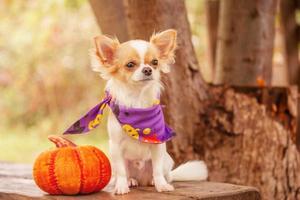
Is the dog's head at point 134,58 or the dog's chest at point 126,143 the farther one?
the dog's chest at point 126,143

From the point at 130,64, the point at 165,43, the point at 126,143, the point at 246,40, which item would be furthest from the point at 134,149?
the point at 246,40

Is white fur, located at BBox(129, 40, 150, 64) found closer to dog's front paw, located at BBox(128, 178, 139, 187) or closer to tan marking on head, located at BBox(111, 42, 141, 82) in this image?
tan marking on head, located at BBox(111, 42, 141, 82)

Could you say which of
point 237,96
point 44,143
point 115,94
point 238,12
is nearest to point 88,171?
point 115,94

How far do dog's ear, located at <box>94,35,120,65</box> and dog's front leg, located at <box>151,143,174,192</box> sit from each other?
1.50 feet

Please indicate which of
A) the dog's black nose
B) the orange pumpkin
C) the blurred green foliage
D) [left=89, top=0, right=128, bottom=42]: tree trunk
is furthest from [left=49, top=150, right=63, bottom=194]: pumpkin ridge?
the blurred green foliage

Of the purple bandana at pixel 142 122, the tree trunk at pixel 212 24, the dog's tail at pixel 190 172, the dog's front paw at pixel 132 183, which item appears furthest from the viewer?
the tree trunk at pixel 212 24

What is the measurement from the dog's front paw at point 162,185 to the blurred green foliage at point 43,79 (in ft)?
18.6

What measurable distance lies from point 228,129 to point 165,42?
1174mm

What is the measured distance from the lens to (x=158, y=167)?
279 cm

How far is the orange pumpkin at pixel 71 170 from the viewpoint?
2.65 metres

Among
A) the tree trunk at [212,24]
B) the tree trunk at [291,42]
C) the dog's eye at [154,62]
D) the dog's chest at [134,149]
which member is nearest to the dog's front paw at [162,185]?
the dog's chest at [134,149]

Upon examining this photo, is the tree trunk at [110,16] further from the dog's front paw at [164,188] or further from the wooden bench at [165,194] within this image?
the dog's front paw at [164,188]

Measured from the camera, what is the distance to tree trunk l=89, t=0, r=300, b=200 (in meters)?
3.64

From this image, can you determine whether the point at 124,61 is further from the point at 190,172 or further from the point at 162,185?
the point at 190,172
